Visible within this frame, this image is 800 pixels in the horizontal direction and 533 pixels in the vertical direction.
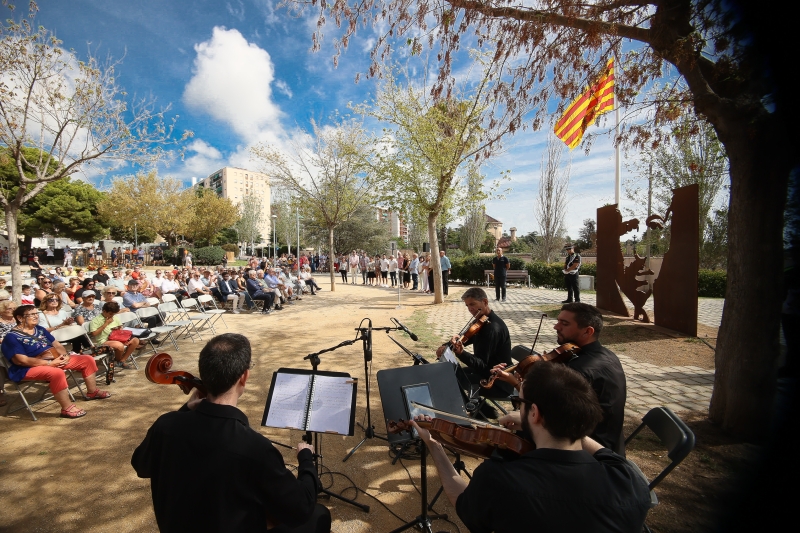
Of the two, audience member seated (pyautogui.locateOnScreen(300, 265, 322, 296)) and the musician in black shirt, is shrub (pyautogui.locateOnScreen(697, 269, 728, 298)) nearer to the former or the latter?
the musician in black shirt

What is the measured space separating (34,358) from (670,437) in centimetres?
663

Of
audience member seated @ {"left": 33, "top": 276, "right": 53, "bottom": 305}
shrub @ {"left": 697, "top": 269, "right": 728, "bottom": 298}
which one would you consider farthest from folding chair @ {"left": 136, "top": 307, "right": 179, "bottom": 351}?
Result: shrub @ {"left": 697, "top": 269, "right": 728, "bottom": 298}

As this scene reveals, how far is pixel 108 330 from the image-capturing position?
247 inches

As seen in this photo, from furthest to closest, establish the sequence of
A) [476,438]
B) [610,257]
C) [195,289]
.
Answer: [195,289] < [610,257] < [476,438]

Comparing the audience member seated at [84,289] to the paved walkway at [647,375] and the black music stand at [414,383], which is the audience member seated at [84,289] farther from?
the black music stand at [414,383]

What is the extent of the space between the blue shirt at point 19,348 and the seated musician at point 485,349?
497 cm

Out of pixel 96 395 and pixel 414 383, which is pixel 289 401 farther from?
pixel 96 395

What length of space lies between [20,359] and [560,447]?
5941mm

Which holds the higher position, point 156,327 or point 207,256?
point 207,256

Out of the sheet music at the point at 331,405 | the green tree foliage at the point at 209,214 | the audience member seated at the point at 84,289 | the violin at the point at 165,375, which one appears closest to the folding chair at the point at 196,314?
the audience member seated at the point at 84,289

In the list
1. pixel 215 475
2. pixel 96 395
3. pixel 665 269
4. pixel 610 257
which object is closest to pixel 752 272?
pixel 215 475

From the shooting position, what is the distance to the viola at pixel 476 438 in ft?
5.84

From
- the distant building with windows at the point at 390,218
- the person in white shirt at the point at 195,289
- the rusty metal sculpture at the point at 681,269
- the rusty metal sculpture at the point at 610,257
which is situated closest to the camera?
the rusty metal sculpture at the point at 681,269

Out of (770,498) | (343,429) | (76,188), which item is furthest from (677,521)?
(76,188)
